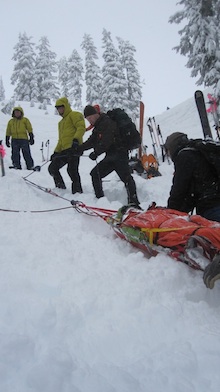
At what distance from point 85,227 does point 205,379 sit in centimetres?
284

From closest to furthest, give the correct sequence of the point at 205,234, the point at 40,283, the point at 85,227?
the point at 205,234 → the point at 40,283 → the point at 85,227

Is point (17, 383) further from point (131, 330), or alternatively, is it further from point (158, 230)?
point (158, 230)

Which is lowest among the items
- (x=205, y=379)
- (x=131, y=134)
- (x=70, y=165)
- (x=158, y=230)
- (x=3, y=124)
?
(x=205, y=379)

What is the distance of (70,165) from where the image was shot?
20.1ft

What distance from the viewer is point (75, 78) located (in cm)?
4309

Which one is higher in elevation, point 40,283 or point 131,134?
point 131,134

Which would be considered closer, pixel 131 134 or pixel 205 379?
pixel 205 379

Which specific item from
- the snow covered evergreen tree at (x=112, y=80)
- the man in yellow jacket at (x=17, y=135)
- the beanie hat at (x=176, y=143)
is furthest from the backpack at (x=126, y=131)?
the snow covered evergreen tree at (x=112, y=80)

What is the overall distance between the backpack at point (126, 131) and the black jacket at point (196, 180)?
2.29 metres

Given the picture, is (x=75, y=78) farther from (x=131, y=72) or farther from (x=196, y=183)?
(x=196, y=183)

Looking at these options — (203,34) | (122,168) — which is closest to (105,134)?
(122,168)

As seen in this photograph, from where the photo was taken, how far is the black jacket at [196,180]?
2936 mm

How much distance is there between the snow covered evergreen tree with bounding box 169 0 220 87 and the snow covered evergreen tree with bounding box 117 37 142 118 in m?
18.2

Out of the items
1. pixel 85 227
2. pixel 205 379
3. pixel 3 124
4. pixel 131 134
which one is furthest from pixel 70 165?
pixel 3 124
